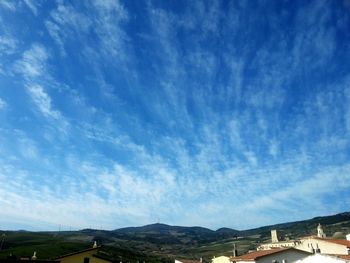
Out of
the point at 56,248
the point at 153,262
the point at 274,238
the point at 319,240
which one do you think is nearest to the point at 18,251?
the point at 56,248

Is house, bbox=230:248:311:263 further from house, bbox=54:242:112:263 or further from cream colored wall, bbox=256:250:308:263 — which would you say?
house, bbox=54:242:112:263

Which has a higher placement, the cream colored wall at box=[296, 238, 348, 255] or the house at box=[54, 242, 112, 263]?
the cream colored wall at box=[296, 238, 348, 255]

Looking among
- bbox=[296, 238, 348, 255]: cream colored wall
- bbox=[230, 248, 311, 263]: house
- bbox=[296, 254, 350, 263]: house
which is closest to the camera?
bbox=[296, 254, 350, 263]: house

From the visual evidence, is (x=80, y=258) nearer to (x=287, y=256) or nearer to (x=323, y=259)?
(x=287, y=256)

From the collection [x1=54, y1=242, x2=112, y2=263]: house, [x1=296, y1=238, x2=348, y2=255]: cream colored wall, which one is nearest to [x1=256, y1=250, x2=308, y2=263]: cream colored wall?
[x1=296, y1=238, x2=348, y2=255]: cream colored wall

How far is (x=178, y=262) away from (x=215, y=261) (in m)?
10.5

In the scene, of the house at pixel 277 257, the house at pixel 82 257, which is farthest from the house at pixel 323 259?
the house at pixel 82 257

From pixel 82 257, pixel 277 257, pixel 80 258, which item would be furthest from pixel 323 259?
pixel 80 258

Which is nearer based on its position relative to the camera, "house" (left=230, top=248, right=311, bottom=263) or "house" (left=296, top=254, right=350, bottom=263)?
"house" (left=296, top=254, right=350, bottom=263)

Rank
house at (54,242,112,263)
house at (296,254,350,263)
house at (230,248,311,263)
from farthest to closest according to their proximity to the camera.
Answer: house at (54,242,112,263) < house at (230,248,311,263) < house at (296,254,350,263)

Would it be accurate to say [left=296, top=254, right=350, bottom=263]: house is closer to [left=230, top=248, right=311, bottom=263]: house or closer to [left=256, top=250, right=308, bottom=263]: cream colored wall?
[left=256, top=250, right=308, bottom=263]: cream colored wall

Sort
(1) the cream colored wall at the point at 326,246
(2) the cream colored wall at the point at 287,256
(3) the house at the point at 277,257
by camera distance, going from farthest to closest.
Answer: (1) the cream colored wall at the point at 326,246 < (2) the cream colored wall at the point at 287,256 < (3) the house at the point at 277,257

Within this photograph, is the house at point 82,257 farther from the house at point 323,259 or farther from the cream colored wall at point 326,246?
the cream colored wall at point 326,246

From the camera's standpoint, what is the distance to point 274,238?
484 feet
